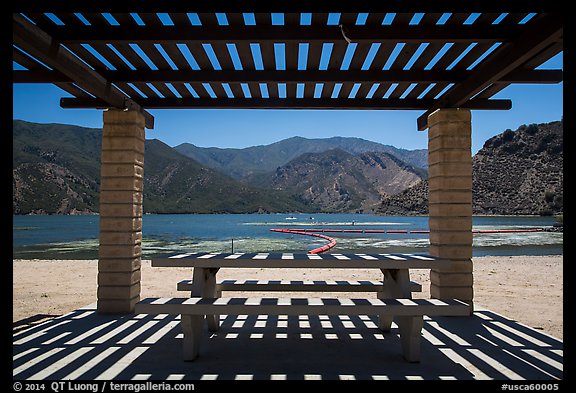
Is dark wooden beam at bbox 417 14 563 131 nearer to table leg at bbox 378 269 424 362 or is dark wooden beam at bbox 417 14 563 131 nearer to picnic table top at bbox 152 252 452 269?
picnic table top at bbox 152 252 452 269

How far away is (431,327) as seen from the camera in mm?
5391

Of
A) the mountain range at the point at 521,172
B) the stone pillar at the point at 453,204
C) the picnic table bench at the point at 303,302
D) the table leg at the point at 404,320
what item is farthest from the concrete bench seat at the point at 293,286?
the mountain range at the point at 521,172

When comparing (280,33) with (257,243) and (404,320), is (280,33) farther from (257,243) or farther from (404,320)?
(257,243)

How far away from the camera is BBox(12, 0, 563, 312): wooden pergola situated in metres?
4.00

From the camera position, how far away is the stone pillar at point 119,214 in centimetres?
617

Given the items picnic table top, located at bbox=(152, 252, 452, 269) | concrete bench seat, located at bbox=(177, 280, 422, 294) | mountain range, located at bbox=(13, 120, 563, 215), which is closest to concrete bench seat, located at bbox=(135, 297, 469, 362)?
picnic table top, located at bbox=(152, 252, 452, 269)

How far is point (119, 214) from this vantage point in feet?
20.6

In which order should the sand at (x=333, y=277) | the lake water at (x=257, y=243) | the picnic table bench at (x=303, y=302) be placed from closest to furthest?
1. the picnic table bench at (x=303, y=302)
2. the sand at (x=333, y=277)
3. the lake water at (x=257, y=243)

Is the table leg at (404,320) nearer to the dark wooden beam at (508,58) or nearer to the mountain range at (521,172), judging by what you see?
the dark wooden beam at (508,58)

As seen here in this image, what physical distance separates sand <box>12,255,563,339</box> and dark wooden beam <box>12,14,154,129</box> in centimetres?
324

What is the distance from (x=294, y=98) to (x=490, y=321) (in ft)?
14.1

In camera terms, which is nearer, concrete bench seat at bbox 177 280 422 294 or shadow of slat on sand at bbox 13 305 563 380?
shadow of slat on sand at bbox 13 305 563 380

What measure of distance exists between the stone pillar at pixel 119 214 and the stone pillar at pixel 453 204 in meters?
4.56
